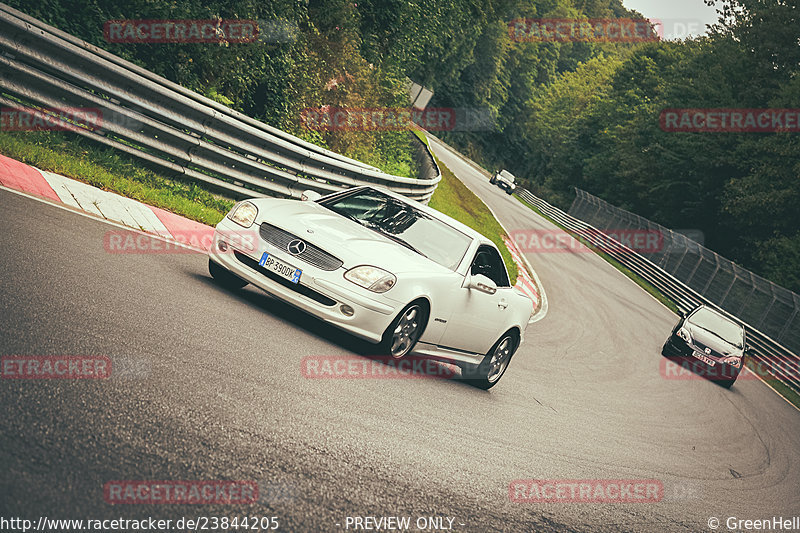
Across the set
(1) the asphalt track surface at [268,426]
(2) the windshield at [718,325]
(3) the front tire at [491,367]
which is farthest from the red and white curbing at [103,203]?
(2) the windshield at [718,325]

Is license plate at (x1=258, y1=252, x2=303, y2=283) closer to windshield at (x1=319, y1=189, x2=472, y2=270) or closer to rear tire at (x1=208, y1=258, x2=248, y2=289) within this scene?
rear tire at (x1=208, y1=258, x2=248, y2=289)

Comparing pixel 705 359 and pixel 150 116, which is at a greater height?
pixel 705 359

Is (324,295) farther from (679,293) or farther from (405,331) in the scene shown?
(679,293)

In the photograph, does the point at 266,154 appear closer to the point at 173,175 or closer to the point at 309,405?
the point at 173,175

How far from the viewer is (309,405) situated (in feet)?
16.9

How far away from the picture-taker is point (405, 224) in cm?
814

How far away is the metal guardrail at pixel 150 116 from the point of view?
29.3 ft

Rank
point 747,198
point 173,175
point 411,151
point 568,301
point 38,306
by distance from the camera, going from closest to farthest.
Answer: point 38,306, point 173,175, point 568,301, point 411,151, point 747,198

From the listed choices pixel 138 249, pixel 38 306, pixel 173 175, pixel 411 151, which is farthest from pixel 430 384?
pixel 411 151

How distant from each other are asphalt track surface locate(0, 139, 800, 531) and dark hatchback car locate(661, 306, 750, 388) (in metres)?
7.30

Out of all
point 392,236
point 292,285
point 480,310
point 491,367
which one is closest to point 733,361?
point 491,367

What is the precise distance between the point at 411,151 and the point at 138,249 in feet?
72.0

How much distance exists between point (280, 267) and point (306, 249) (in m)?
0.30

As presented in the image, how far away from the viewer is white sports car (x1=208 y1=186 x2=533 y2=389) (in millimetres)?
6816
